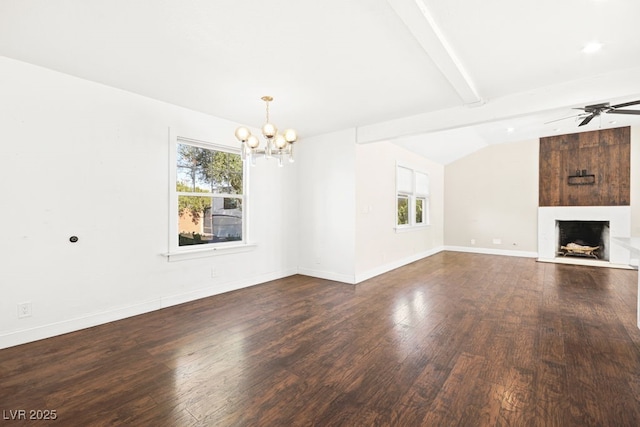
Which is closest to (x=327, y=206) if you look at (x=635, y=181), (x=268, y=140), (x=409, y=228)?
(x=268, y=140)

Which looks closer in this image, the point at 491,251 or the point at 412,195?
the point at 412,195

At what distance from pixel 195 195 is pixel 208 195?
0.19 m

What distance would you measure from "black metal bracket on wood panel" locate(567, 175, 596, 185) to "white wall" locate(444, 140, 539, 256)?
A: 0.70 metres

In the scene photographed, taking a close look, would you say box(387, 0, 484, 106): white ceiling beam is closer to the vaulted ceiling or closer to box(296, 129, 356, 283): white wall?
the vaulted ceiling

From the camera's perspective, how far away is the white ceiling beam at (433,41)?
1875 millimetres

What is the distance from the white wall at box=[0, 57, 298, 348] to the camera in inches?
105

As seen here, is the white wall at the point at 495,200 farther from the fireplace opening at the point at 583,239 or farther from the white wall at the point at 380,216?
the white wall at the point at 380,216

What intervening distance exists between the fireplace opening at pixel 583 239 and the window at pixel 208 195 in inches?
290

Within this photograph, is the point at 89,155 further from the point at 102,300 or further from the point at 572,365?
the point at 572,365

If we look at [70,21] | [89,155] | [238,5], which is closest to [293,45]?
[238,5]

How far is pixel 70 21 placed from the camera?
212cm

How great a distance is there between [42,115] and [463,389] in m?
4.28

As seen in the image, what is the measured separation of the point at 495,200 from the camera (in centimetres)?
788

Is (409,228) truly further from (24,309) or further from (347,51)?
(24,309)
